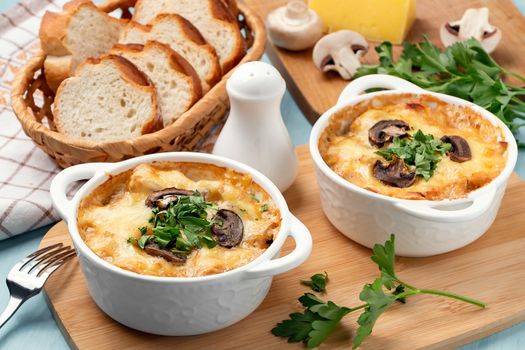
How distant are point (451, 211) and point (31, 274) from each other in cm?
152

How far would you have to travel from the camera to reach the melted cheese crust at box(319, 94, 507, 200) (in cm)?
313

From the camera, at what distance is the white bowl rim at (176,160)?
265cm

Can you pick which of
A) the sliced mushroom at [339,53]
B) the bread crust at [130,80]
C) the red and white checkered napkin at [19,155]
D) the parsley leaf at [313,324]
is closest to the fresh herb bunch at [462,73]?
the sliced mushroom at [339,53]

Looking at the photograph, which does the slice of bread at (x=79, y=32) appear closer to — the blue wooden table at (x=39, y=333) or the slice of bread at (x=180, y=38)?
the slice of bread at (x=180, y=38)

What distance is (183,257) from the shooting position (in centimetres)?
279

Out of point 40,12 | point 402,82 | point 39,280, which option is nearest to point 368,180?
point 402,82

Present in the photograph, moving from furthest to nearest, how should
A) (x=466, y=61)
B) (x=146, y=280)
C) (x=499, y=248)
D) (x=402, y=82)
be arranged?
(x=466, y=61) → (x=402, y=82) → (x=499, y=248) → (x=146, y=280)

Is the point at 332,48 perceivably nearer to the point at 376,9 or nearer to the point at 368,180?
the point at 376,9

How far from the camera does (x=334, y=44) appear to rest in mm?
4363

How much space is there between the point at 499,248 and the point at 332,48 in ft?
5.02

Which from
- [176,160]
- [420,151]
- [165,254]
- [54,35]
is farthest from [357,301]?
[54,35]

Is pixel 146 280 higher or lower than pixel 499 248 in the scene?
higher

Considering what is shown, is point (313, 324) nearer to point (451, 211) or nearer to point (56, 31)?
point (451, 211)

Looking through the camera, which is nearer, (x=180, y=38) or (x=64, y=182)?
(x=64, y=182)
